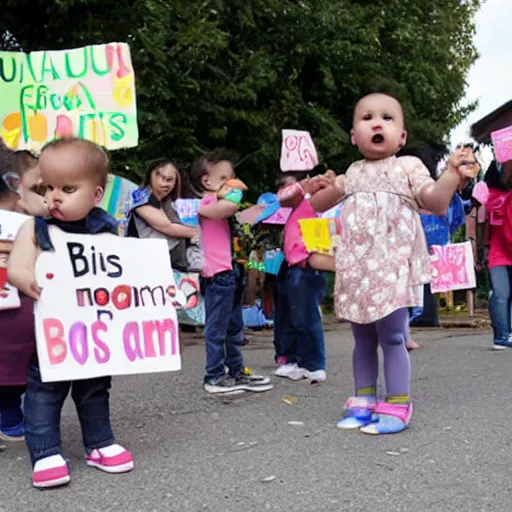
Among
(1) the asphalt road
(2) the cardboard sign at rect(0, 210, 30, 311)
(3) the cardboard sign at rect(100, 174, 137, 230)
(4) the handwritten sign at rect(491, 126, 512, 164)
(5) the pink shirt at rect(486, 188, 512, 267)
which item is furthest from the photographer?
(3) the cardboard sign at rect(100, 174, 137, 230)

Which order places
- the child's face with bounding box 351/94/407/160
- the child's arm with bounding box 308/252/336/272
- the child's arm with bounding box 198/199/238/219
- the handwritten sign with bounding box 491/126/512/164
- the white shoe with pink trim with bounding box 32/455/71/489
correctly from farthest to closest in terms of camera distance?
the handwritten sign with bounding box 491/126/512/164
the child's arm with bounding box 198/199/238/219
the child's arm with bounding box 308/252/336/272
the child's face with bounding box 351/94/407/160
the white shoe with pink trim with bounding box 32/455/71/489

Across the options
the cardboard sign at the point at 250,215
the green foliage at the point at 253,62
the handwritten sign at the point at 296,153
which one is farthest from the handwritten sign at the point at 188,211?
the green foliage at the point at 253,62

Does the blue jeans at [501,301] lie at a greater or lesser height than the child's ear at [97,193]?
lesser

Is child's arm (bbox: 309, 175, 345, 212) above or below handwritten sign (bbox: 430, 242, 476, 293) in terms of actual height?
above

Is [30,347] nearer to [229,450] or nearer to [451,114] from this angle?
[229,450]

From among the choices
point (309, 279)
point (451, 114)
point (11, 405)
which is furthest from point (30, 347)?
point (451, 114)

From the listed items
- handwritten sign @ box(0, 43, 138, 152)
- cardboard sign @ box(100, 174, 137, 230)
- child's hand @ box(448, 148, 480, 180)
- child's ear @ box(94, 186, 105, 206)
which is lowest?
child's ear @ box(94, 186, 105, 206)

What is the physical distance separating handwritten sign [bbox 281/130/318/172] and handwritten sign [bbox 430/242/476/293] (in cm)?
254

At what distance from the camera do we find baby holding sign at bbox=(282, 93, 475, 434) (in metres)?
3.57

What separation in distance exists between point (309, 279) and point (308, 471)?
226 centimetres

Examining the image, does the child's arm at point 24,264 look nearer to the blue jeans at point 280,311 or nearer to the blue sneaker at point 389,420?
the blue sneaker at point 389,420

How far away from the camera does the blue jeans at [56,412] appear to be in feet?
9.74

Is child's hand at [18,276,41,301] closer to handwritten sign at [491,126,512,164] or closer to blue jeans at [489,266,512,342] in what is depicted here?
handwritten sign at [491,126,512,164]

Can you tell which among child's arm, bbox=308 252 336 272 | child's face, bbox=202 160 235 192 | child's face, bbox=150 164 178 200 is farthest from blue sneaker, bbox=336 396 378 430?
child's face, bbox=150 164 178 200
